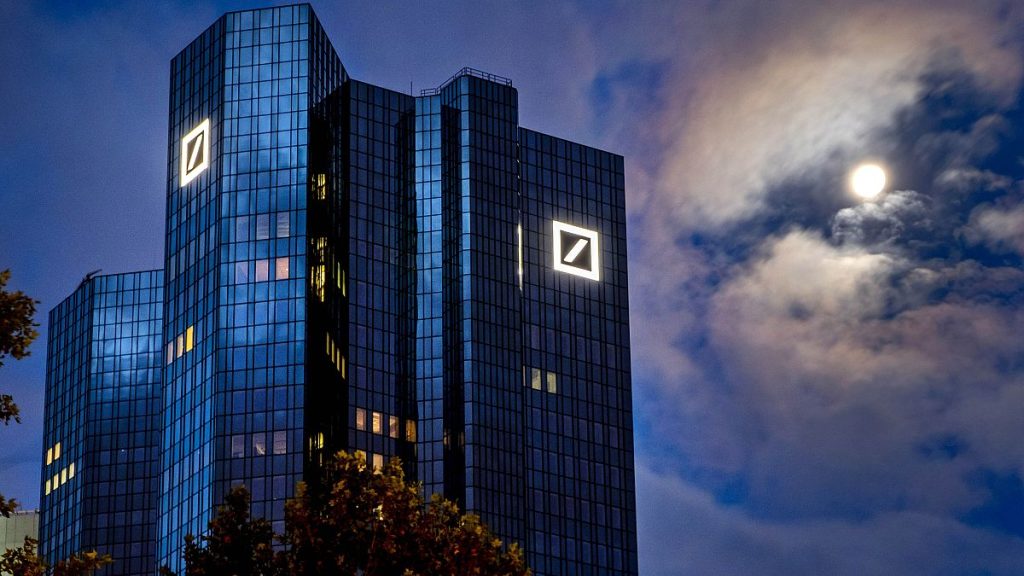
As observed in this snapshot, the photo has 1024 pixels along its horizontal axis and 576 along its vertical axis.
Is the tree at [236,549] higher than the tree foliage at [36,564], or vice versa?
the tree at [236,549]

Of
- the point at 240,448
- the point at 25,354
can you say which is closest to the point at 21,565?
the point at 25,354

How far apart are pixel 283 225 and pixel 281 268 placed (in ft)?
18.6

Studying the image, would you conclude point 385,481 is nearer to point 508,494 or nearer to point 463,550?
point 463,550

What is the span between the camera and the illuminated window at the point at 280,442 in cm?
18388

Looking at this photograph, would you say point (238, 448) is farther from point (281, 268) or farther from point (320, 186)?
point (320, 186)

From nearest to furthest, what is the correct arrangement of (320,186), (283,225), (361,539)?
1. (361,539)
2. (283,225)
3. (320,186)

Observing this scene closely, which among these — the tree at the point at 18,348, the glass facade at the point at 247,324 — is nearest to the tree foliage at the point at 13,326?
the tree at the point at 18,348

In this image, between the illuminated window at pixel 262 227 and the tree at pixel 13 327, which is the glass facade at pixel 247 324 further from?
the tree at pixel 13 327

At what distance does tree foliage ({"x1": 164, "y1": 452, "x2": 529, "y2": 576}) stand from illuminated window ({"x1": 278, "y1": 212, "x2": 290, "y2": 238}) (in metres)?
122

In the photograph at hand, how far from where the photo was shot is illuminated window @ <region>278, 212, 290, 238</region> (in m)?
192

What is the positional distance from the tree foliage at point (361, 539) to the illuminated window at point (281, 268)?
120m

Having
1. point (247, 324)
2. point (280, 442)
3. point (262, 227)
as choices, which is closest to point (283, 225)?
point (262, 227)

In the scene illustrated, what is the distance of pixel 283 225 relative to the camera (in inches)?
7569

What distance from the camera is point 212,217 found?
19525cm
